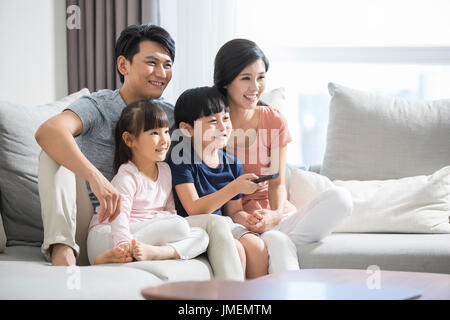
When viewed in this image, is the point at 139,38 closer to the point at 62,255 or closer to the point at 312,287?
the point at 62,255

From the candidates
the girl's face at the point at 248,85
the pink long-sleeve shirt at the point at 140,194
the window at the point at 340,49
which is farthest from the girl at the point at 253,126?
the window at the point at 340,49

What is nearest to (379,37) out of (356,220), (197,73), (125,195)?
(197,73)

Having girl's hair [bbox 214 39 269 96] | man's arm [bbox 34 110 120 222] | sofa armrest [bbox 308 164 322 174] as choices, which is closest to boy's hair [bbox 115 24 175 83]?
girl's hair [bbox 214 39 269 96]

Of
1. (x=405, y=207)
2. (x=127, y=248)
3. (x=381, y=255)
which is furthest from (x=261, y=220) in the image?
(x=405, y=207)

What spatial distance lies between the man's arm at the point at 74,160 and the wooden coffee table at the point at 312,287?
22.1 inches

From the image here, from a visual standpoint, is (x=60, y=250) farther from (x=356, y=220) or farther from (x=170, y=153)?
(x=356, y=220)

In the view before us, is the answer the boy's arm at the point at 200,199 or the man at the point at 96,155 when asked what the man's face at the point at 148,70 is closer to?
the man at the point at 96,155

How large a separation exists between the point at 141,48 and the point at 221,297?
4.35 feet

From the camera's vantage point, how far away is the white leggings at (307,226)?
5.75ft

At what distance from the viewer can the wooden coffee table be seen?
3.11 ft

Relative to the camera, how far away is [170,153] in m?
2.01

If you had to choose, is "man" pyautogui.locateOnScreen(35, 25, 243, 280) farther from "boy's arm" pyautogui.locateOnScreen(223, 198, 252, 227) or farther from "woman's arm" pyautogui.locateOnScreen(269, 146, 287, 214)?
"woman's arm" pyautogui.locateOnScreen(269, 146, 287, 214)

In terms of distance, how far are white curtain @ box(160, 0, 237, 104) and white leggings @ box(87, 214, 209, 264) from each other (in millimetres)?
1524

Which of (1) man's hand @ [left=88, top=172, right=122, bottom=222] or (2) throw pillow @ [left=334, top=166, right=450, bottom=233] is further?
(2) throw pillow @ [left=334, top=166, right=450, bottom=233]
